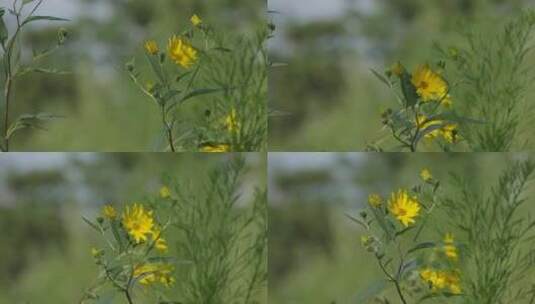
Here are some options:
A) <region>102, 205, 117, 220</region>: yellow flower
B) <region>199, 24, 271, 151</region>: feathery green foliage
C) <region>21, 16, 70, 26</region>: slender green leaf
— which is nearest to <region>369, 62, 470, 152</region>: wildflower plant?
<region>199, 24, 271, 151</region>: feathery green foliage

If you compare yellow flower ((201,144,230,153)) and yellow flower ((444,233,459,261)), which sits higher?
yellow flower ((201,144,230,153))

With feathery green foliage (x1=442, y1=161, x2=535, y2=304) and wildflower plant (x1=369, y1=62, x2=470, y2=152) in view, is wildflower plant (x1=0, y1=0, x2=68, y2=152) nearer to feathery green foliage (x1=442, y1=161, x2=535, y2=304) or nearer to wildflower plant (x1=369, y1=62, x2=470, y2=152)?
wildflower plant (x1=369, y1=62, x2=470, y2=152)

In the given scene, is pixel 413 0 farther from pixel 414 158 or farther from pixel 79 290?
pixel 79 290

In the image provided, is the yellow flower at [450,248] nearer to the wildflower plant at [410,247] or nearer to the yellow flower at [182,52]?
the wildflower plant at [410,247]

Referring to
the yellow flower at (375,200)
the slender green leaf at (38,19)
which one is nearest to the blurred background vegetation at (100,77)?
the slender green leaf at (38,19)

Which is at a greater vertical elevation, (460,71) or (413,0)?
(413,0)

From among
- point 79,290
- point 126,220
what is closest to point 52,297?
point 79,290
